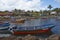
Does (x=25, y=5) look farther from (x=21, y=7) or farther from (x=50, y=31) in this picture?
(x=50, y=31)

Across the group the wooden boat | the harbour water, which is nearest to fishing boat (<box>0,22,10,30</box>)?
the wooden boat

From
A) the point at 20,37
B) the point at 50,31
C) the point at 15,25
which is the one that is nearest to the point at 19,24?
the point at 15,25

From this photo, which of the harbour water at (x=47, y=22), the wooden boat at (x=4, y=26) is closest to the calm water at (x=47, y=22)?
the harbour water at (x=47, y=22)

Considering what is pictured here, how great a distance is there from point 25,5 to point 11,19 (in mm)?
503

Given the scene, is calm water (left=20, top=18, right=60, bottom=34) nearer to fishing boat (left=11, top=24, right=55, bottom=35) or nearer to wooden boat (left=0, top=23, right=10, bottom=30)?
fishing boat (left=11, top=24, right=55, bottom=35)

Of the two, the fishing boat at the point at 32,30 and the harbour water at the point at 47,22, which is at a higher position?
the harbour water at the point at 47,22

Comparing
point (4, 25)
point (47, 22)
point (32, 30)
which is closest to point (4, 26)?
point (4, 25)

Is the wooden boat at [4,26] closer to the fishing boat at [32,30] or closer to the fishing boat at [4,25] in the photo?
the fishing boat at [4,25]

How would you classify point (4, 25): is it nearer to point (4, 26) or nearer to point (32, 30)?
point (4, 26)

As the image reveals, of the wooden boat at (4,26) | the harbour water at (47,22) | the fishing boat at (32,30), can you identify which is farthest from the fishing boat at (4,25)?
the harbour water at (47,22)

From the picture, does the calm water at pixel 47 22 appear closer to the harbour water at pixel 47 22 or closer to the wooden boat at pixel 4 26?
the harbour water at pixel 47 22

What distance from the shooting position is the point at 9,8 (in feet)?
11.4

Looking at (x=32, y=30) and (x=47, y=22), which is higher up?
(x=47, y=22)

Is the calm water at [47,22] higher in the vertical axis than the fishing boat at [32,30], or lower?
higher
